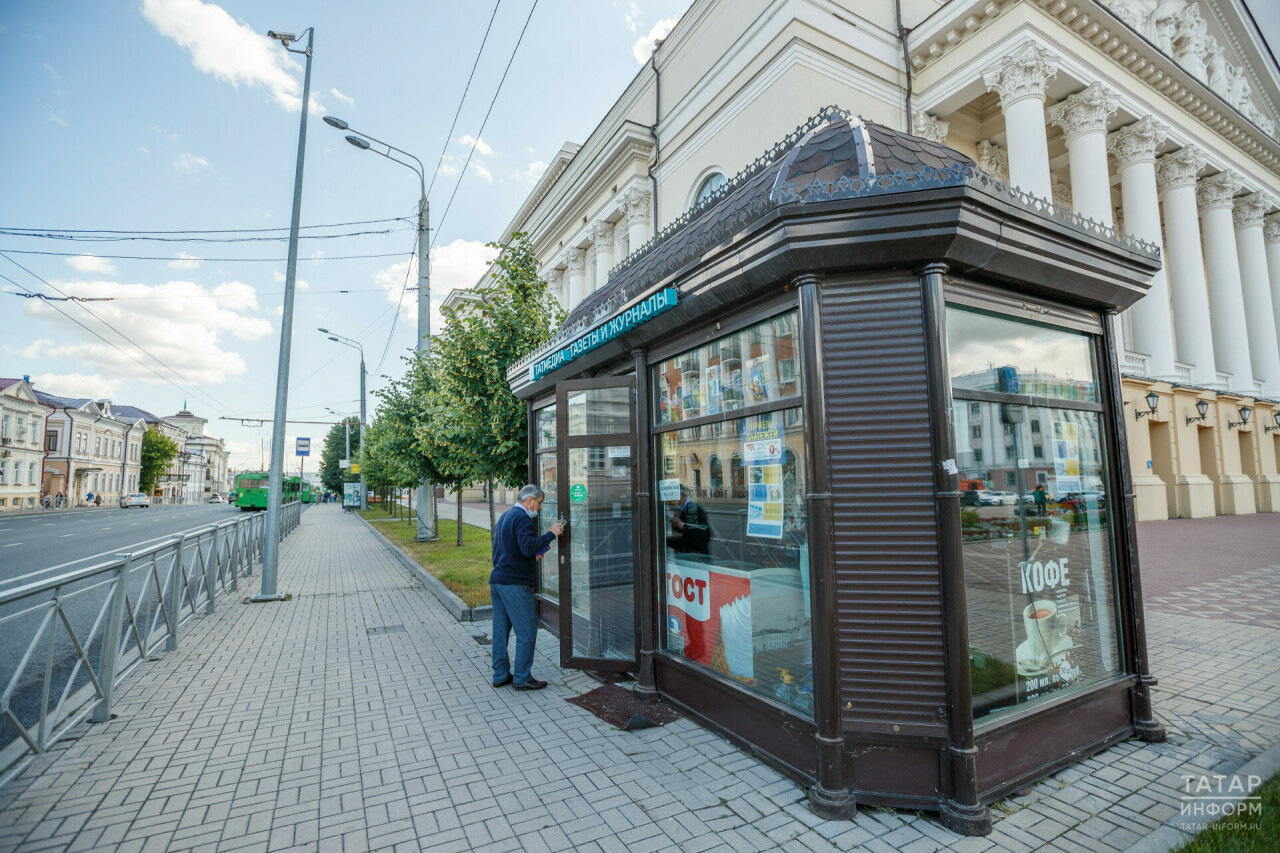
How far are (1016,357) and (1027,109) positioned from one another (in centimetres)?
1667

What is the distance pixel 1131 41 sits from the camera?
1842 centimetres

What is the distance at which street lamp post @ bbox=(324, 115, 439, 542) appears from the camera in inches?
639

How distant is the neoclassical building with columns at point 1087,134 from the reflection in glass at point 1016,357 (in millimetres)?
9901

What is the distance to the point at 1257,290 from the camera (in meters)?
24.5

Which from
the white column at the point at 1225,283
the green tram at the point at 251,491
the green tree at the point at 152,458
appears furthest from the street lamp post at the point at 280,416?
the green tree at the point at 152,458

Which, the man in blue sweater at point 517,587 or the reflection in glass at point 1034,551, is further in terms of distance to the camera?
the man in blue sweater at point 517,587

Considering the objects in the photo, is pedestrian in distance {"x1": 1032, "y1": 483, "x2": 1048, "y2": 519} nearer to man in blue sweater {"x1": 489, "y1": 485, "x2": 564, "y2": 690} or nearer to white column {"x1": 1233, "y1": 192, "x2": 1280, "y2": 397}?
man in blue sweater {"x1": 489, "y1": 485, "x2": 564, "y2": 690}

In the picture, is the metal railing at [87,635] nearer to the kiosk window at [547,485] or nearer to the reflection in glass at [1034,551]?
the kiosk window at [547,485]

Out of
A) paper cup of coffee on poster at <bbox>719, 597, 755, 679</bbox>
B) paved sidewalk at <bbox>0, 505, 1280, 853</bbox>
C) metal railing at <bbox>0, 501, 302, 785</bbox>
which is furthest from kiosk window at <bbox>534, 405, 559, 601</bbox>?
metal railing at <bbox>0, 501, 302, 785</bbox>

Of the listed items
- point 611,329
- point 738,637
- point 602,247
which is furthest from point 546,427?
point 602,247

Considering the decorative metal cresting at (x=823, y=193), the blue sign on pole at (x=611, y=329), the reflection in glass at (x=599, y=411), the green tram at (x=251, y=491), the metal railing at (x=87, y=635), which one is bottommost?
the metal railing at (x=87, y=635)

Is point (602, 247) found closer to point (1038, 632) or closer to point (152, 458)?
point (1038, 632)

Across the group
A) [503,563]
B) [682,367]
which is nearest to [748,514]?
[682,367]

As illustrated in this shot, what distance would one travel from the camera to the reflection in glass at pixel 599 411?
17.6ft
